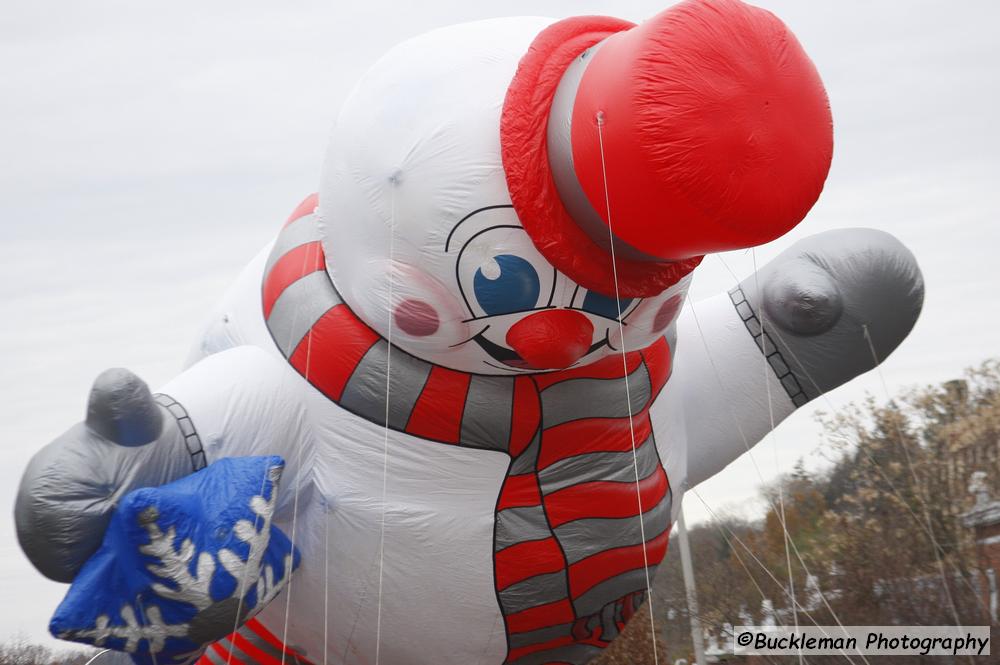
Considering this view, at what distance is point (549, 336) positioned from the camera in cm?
479

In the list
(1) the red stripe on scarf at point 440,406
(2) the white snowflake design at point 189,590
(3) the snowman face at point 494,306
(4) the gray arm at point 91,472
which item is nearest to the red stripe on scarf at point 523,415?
(3) the snowman face at point 494,306

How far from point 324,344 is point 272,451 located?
1.80ft

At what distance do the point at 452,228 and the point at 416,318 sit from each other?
45 cm

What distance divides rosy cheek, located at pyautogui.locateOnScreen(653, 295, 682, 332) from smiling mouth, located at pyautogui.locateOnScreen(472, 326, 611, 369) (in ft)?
0.84

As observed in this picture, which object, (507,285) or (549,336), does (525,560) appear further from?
(507,285)

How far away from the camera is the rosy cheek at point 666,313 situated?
5.13 meters

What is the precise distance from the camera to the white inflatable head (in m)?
4.71

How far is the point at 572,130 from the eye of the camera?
178 inches

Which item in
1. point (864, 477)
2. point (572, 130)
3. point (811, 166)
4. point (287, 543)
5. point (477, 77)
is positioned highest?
point (477, 77)

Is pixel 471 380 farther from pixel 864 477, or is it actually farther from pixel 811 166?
pixel 864 477

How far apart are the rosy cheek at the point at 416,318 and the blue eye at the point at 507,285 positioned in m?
0.24

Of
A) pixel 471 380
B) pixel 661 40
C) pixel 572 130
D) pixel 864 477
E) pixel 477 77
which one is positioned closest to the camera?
pixel 661 40

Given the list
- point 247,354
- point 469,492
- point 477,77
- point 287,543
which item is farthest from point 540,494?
point 477,77

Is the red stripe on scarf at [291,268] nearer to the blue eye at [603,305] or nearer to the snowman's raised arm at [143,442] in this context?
the snowman's raised arm at [143,442]
